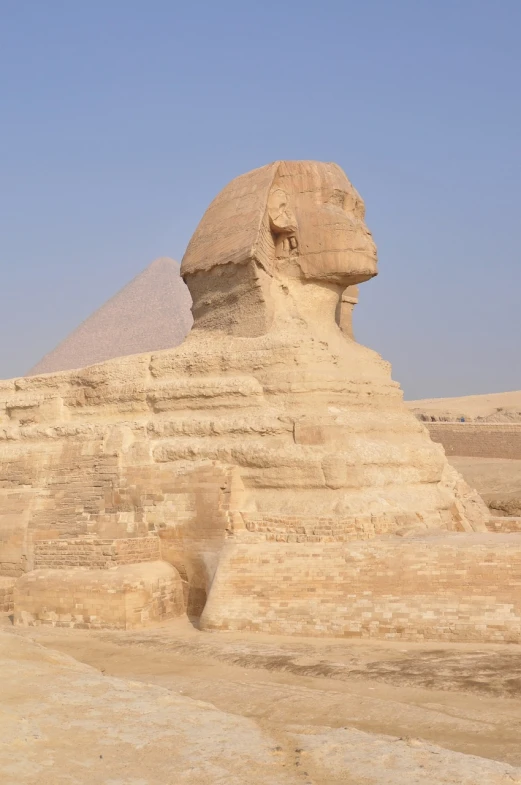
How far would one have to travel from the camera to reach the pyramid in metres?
22.7

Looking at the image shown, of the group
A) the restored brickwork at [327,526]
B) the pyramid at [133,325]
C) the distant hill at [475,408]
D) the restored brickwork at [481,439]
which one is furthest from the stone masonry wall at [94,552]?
the distant hill at [475,408]

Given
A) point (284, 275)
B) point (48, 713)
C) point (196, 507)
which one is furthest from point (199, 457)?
point (48, 713)

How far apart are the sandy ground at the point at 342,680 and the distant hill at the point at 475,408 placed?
112 feet

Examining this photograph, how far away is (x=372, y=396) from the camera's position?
1100 cm

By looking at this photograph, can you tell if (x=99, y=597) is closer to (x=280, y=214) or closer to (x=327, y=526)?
(x=327, y=526)

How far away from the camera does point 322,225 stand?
11.4 metres

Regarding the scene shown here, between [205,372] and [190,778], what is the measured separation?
723cm

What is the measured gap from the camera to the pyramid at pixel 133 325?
2269 centimetres

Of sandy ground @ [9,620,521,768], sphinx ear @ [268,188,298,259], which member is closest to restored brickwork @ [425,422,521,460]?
sphinx ear @ [268,188,298,259]

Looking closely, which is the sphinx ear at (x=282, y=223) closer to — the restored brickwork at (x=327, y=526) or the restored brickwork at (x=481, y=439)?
the restored brickwork at (x=327, y=526)

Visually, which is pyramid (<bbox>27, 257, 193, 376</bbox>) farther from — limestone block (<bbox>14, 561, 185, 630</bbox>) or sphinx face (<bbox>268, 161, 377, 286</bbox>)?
limestone block (<bbox>14, 561, 185, 630</bbox>)

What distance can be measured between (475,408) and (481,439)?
744 inches

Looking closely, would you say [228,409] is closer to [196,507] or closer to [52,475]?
[196,507]

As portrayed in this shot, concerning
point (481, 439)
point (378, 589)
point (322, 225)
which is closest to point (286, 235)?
point (322, 225)
